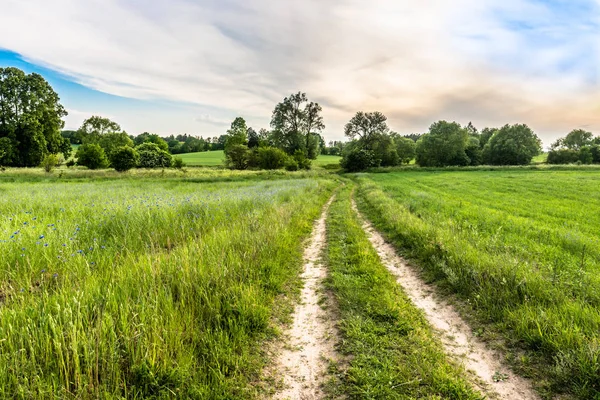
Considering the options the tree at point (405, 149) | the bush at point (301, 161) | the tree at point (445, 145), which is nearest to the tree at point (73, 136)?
the bush at point (301, 161)

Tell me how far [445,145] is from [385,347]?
86046 mm

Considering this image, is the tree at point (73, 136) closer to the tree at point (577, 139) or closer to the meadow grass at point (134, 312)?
the meadow grass at point (134, 312)

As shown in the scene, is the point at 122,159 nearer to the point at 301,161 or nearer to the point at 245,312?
the point at 301,161

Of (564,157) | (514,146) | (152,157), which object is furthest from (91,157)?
(564,157)

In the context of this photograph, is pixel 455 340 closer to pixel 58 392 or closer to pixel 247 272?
pixel 247 272

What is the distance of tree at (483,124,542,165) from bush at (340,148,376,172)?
121 feet

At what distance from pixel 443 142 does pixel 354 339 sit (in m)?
86.3

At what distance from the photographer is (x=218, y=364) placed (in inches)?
129

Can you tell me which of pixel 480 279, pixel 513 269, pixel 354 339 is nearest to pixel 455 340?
pixel 354 339

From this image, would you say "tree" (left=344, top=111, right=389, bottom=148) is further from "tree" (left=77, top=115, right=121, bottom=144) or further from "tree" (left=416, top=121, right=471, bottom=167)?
"tree" (left=77, top=115, right=121, bottom=144)

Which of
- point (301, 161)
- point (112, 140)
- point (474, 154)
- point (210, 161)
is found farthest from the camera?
point (210, 161)

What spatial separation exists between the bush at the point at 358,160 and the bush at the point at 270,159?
18.0 meters

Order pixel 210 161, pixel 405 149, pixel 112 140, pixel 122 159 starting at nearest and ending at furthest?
pixel 122 159 → pixel 112 140 → pixel 210 161 → pixel 405 149

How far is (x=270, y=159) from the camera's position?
226ft
